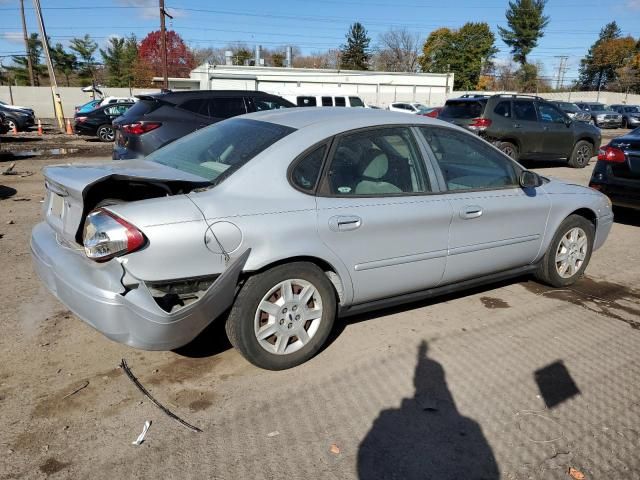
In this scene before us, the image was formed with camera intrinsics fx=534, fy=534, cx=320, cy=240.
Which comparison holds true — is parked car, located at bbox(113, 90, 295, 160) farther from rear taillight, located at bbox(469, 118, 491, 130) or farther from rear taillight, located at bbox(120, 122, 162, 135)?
rear taillight, located at bbox(469, 118, 491, 130)

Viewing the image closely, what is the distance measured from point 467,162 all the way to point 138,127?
594 cm

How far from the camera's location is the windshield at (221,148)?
345 centimetres

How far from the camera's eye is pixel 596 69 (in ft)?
280

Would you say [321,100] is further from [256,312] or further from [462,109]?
[256,312]

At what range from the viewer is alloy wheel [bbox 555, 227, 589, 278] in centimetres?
488

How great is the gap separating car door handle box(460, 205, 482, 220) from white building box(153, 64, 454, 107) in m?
35.9

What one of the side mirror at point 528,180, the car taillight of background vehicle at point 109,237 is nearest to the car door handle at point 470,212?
the side mirror at point 528,180

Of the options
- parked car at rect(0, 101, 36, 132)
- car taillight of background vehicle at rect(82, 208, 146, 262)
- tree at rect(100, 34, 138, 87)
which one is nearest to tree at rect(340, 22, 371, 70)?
tree at rect(100, 34, 138, 87)

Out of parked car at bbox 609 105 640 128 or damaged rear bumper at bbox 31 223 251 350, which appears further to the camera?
parked car at bbox 609 105 640 128

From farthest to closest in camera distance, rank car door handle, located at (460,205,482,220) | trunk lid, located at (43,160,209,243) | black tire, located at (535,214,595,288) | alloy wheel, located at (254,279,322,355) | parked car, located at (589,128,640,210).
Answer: parked car, located at (589,128,640,210)
black tire, located at (535,214,595,288)
car door handle, located at (460,205,482,220)
alloy wheel, located at (254,279,322,355)
trunk lid, located at (43,160,209,243)

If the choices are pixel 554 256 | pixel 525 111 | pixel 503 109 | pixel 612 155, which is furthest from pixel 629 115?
pixel 554 256

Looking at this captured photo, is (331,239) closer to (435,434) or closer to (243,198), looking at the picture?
(243,198)

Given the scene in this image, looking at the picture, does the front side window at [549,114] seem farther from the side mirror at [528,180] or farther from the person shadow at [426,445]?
the person shadow at [426,445]

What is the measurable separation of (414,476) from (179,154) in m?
2.74
